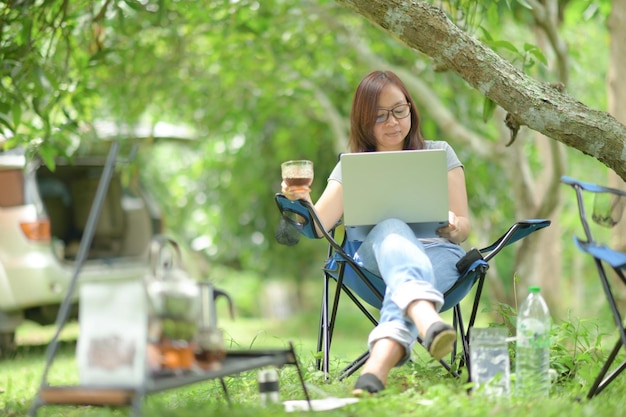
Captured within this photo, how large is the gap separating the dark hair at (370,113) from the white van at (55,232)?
2.03 metres

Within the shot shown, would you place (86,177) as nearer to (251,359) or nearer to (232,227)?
(232,227)

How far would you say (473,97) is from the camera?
7.75m

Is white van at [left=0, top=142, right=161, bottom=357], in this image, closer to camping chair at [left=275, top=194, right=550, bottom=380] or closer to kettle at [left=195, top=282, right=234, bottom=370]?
camping chair at [left=275, top=194, right=550, bottom=380]

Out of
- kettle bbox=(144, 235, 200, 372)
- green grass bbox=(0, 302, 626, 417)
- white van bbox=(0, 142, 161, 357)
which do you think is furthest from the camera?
white van bbox=(0, 142, 161, 357)

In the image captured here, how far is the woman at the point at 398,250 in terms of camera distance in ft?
8.11

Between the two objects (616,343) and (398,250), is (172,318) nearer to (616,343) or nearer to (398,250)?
(398,250)

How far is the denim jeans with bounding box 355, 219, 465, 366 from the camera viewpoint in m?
2.52

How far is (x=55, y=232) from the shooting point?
6883 millimetres

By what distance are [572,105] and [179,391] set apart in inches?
66.7

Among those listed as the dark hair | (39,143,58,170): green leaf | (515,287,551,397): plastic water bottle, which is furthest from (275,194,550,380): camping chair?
(39,143,58,170): green leaf

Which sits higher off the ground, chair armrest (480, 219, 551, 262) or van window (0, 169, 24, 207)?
chair armrest (480, 219, 551, 262)

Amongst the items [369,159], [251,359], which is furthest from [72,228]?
[251,359]

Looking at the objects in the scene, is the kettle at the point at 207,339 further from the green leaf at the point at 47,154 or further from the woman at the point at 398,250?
the green leaf at the point at 47,154

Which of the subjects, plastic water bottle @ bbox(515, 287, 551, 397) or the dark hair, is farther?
the dark hair
